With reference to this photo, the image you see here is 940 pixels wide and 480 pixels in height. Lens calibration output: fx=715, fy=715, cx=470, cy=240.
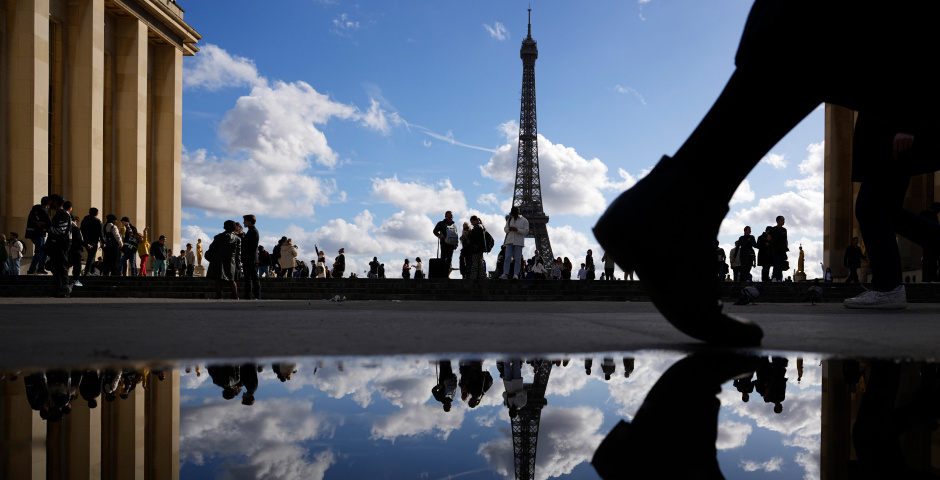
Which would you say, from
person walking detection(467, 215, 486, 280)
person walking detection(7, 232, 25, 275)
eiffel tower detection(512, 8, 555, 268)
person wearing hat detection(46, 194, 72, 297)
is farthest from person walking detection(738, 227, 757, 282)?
eiffel tower detection(512, 8, 555, 268)

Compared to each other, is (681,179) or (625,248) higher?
(681,179)

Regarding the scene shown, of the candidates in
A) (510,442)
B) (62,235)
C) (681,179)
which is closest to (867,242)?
(681,179)

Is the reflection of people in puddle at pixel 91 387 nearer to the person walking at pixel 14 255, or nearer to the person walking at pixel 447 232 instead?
the person walking at pixel 447 232

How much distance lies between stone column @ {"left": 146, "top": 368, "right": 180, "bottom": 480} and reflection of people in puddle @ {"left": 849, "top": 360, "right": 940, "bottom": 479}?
2.61ft

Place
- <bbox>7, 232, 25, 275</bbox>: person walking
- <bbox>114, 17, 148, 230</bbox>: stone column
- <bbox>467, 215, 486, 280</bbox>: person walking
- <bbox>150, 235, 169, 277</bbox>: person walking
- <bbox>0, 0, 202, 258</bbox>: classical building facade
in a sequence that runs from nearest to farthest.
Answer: <bbox>467, 215, 486, 280</bbox>: person walking
<bbox>7, 232, 25, 275</bbox>: person walking
<bbox>150, 235, 169, 277</bbox>: person walking
<bbox>0, 0, 202, 258</bbox>: classical building facade
<bbox>114, 17, 148, 230</bbox>: stone column

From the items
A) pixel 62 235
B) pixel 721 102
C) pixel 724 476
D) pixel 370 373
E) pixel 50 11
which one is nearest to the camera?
pixel 724 476

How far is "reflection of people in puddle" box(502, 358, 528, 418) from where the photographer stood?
1209 mm

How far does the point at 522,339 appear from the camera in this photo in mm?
2578

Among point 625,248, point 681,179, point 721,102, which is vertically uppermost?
point 721,102

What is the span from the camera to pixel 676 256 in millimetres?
2248

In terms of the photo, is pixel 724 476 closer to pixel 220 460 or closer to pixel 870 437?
pixel 870 437

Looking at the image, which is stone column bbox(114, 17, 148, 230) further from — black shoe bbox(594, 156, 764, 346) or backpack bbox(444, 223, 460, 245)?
black shoe bbox(594, 156, 764, 346)

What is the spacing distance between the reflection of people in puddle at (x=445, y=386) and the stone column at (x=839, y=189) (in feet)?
111

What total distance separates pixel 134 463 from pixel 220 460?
123 mm
